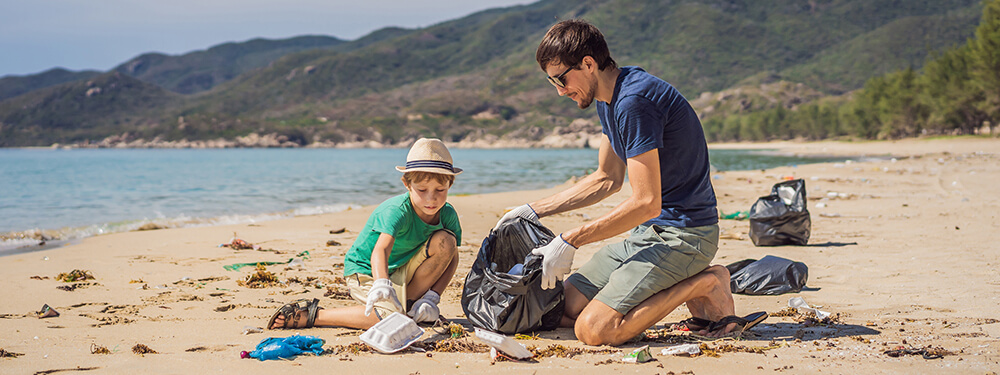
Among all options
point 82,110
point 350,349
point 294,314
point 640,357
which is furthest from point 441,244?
point 82,110

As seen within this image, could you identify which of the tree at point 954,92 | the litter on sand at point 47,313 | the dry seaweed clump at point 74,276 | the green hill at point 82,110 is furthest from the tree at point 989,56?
the green hill at point 82,110

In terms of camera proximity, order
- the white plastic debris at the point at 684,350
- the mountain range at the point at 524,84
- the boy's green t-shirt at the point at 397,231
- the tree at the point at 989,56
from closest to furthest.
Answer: the white plastic debris at the point at 684,350, the boy's green t-shirt at the point at 397,231, the tree at the point at 989,56, the mountain range at the point at 524,84

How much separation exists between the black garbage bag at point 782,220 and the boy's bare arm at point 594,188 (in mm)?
3378

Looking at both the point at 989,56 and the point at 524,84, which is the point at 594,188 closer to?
the point at 989,56

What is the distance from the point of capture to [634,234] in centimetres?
358

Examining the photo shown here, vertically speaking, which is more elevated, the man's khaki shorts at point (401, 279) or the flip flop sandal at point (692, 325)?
the man's khaki shorts at point (401, 279)

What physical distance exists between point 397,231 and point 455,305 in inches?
46.5

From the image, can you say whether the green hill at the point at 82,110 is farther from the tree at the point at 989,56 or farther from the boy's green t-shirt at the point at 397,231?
the boy's green t-shirt at the point at 397,231

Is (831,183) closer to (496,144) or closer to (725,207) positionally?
(725,207)

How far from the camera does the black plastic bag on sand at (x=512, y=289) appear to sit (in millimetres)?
3564

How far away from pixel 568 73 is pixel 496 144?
423 ft

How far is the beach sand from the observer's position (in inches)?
118

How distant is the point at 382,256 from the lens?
3553mm

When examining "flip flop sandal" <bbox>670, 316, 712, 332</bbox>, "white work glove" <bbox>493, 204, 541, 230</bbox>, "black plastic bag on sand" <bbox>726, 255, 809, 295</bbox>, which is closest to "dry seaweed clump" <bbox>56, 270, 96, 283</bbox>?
"white work glove" <bbox>493, 204, 541, 230</bbox>
